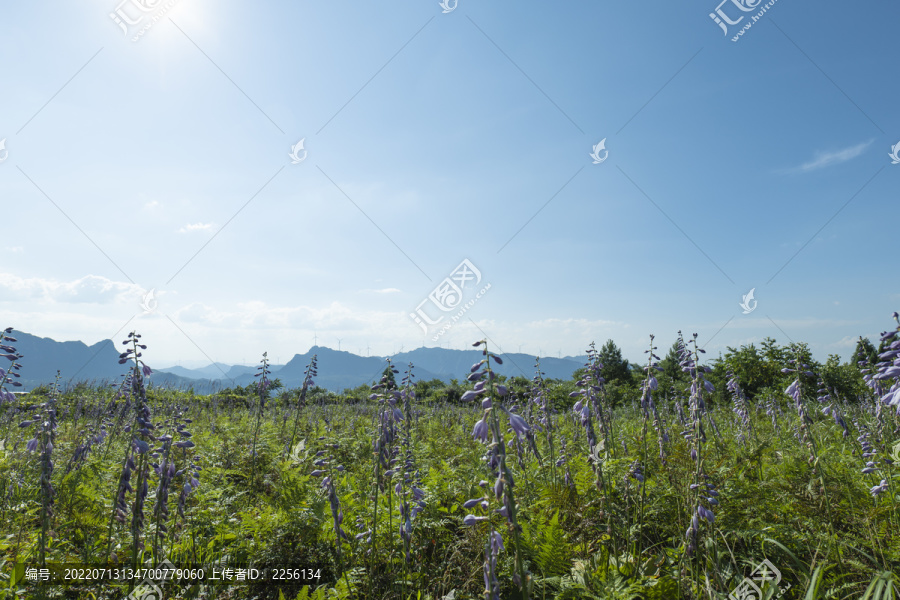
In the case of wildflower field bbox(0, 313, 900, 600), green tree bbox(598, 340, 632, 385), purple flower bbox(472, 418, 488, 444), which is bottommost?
wildflower field bbox(0, 313, 900, 600)

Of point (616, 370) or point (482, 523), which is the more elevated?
point (616, 370)

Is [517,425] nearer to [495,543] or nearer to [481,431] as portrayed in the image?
[481,431]

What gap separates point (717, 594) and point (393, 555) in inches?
119

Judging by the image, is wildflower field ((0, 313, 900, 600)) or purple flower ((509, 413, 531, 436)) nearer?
purple flower ((509, 413, 531, 436))

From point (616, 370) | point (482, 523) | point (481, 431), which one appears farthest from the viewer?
point (616, 370)

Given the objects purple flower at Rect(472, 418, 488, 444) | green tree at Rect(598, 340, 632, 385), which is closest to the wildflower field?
purple flower at Rect(472, 418, 488, 444)

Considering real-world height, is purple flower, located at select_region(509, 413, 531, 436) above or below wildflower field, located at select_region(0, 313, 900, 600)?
above

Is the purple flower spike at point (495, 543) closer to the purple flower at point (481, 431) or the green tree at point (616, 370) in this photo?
the purple flower at point (481, 431)

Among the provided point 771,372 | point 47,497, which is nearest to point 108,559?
point 47,497

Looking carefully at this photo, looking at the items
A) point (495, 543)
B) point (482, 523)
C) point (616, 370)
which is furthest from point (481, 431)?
point (616, 370)

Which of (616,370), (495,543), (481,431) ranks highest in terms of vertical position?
(616,370)

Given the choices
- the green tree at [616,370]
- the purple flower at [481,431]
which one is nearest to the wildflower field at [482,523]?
the purple flower at [481,431]

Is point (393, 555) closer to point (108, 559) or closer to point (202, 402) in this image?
point (108, 559)

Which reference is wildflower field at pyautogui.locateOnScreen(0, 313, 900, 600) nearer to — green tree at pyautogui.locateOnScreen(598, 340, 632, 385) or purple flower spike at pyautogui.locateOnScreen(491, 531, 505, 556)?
purple flower spike at pyautogui.locateOnScreen(491, 531, 505, 556)
